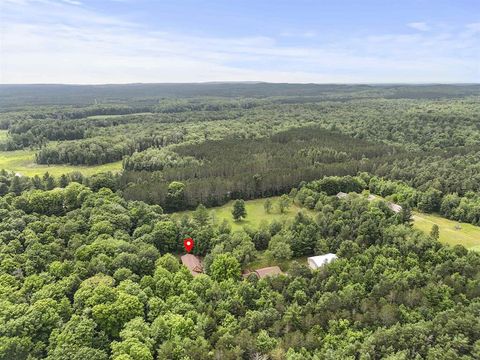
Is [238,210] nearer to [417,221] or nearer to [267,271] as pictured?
[267,271]

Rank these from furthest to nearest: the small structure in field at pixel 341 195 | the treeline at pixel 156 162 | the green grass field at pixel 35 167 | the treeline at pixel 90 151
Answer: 1. the treeline at pixel 90 151
2. the green grass field at pixel 35 167
3. the treeline at pixel 156 162
4. the small structure in field at pixel 341 195

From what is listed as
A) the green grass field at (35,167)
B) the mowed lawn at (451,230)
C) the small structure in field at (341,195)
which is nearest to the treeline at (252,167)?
the small structure in field at (341,195)

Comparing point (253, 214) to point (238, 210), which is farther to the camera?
point (253, 214)

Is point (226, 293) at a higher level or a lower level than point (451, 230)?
higher

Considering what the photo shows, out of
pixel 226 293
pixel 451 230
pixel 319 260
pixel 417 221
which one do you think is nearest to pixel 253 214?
pixel 319 260

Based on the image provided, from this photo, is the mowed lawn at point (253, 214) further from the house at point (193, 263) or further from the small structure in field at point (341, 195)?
the house at point (193, 263)

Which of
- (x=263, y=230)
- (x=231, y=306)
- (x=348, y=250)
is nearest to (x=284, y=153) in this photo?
(x=263, y=230)
